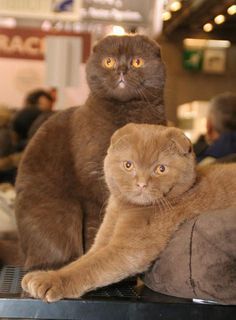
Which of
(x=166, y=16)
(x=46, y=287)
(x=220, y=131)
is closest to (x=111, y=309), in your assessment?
(x=46, y=287)

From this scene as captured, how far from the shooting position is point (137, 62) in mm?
1217

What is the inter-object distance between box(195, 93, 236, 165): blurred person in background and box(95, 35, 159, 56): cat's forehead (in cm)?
99

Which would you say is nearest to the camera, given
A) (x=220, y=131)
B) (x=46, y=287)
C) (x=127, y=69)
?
(x=46, y=287)

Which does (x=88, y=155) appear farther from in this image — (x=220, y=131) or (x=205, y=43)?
(x=205, y=43)

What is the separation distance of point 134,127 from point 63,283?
31 cm

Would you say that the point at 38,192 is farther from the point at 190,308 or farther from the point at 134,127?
the point at 190,308

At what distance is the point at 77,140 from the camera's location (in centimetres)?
125

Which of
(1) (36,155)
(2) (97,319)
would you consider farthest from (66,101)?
(2) (97,319)

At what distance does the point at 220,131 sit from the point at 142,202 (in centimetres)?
164

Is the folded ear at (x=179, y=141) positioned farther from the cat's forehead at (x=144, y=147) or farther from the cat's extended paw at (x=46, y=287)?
the cat's extended paw at (x=46, y=287)

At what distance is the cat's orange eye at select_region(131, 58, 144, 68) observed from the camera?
1215mm

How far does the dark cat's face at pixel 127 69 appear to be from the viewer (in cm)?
121

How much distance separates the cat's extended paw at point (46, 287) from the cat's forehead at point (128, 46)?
0.53m

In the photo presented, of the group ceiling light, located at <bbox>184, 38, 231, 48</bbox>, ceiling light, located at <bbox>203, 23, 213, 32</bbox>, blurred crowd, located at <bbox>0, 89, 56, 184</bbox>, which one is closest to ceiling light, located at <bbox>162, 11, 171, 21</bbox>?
ceiling light, located at <bbox>203, 23, 213, 32</bbox>
